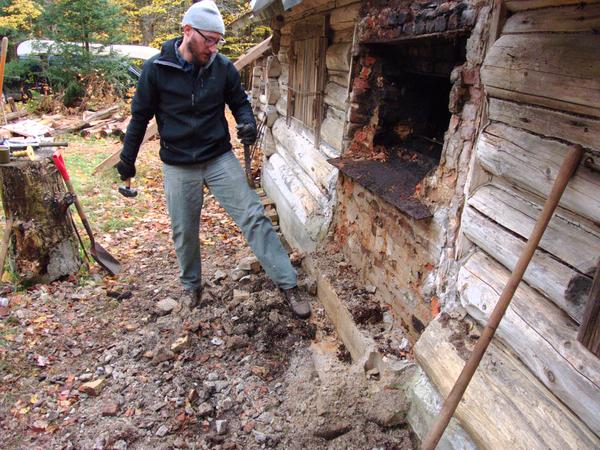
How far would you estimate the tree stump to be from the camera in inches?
159

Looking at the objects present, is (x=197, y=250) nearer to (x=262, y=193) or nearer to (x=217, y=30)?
(x=217, y=30)

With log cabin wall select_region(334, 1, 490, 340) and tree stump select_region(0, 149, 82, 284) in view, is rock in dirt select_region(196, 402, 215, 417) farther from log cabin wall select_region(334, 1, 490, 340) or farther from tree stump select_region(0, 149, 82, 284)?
tree stump select_region(0, 149, 82, 284)

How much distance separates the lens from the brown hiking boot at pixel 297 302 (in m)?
3.65

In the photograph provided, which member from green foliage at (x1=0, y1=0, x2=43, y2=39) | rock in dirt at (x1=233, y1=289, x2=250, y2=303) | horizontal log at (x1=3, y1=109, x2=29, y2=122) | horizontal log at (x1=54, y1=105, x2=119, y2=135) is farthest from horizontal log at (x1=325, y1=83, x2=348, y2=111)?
green foliage at (x1=0, y1=0, x2=43, y2=39)

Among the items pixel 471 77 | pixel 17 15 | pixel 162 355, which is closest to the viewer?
pixel 471 77

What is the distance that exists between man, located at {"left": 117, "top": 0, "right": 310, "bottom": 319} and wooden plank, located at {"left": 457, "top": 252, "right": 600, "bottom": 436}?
68.4 inches

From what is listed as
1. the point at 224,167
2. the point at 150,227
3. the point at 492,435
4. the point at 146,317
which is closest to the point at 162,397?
the point at 146,317

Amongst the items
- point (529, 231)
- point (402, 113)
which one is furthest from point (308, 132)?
point (529, 231)

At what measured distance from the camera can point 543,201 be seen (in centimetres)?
190

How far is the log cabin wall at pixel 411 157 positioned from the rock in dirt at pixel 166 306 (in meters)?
1.57

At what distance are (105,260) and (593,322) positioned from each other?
431cm

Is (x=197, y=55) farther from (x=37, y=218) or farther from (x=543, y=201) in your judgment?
(x=543, y=201)

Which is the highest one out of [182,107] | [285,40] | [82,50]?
[285,40]

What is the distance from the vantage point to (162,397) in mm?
2949
